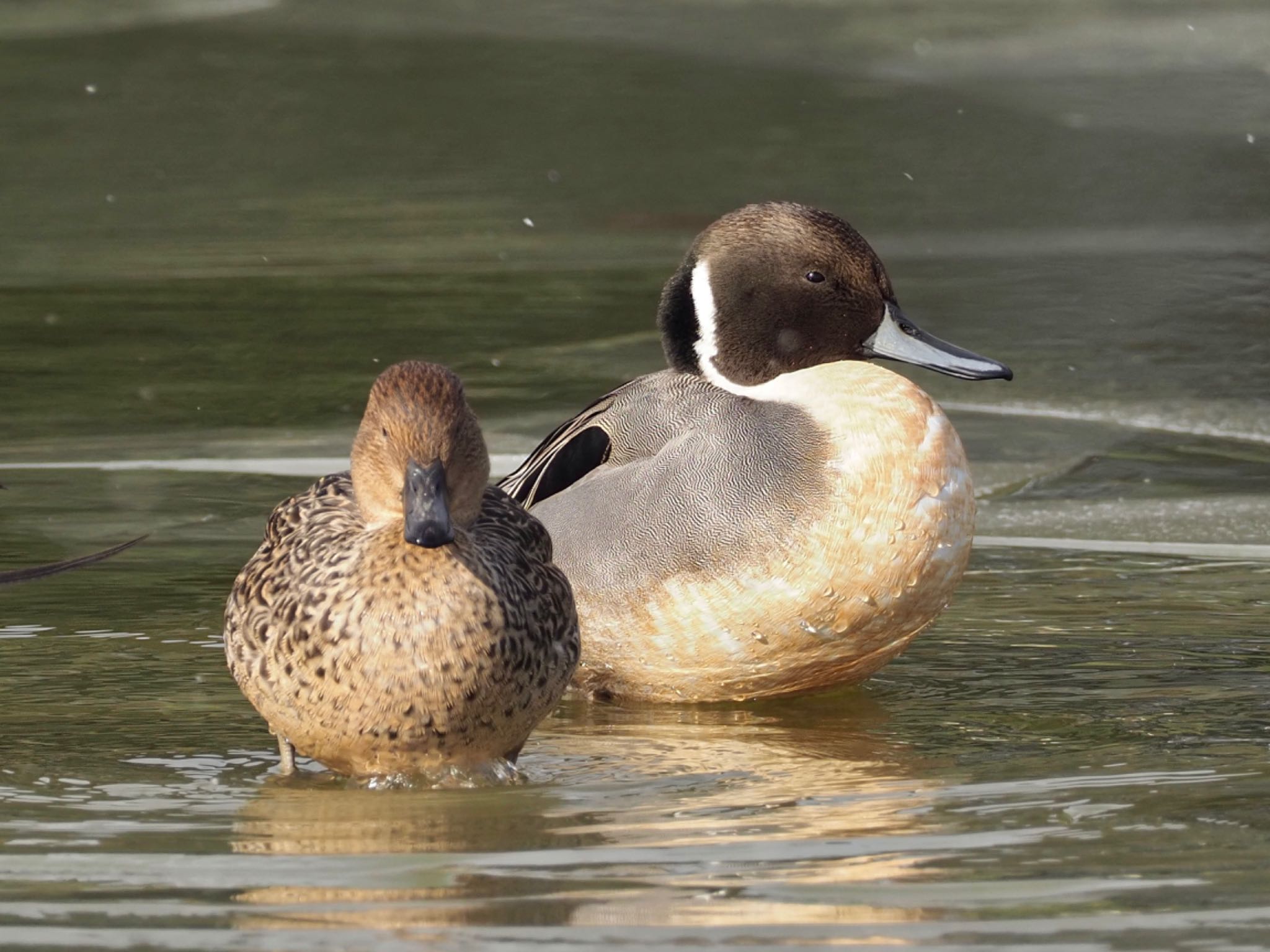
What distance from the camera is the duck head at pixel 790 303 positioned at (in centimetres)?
575

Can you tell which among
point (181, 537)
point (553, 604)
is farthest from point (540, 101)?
point (553, 604)

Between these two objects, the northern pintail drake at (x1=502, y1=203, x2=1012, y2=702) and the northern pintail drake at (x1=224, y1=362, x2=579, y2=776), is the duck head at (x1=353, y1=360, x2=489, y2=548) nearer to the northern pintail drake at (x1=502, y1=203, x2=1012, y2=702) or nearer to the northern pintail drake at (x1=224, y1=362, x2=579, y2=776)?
the northern pintail drake at (x1=224, y1=362, x2=579, y2=776)

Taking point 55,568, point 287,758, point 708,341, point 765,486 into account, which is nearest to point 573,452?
point 708,341

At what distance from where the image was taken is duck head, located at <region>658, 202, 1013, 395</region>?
5.75 metres

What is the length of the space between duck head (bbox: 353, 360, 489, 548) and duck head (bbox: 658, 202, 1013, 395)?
→ 1205mm

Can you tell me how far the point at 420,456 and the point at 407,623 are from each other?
317 mm

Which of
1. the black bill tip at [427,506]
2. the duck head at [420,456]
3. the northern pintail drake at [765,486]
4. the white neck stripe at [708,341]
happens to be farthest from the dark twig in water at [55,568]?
the white neck stripe at [708,341]

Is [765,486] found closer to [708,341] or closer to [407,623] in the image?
[708,341]

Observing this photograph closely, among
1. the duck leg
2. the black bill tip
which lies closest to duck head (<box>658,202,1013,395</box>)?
the black bill tip

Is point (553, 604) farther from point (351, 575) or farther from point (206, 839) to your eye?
point (206, 839)

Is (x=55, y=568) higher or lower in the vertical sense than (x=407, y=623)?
lower

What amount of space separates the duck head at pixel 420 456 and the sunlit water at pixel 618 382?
0.56 meters

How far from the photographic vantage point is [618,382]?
8.97 meters

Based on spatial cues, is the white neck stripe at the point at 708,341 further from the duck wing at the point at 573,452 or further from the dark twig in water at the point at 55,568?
the dark twig in water at the point at 55,568
